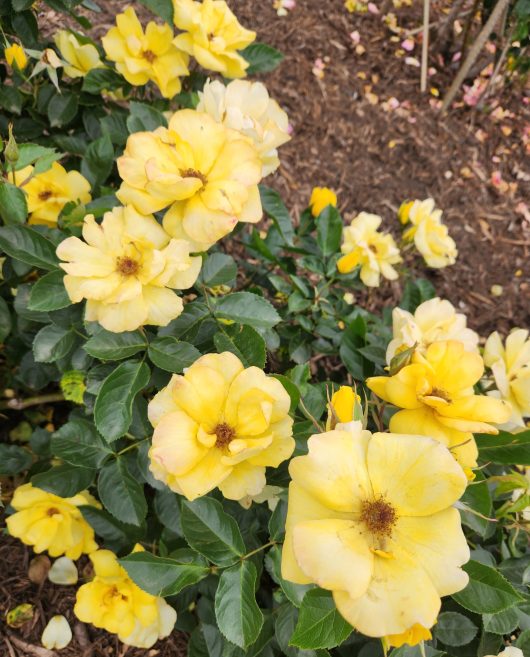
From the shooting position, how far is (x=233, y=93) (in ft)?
3.51

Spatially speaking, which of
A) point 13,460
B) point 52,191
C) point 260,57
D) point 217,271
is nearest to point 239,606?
point 217,271

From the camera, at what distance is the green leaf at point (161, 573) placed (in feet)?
3.38

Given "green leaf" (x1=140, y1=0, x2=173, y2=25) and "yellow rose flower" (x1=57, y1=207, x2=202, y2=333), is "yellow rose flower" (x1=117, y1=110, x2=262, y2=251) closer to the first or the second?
"yellow rose flower" (x1=57, y1=207, x2=202, y2=333)

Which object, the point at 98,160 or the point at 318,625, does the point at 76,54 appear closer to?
the point at 98,160

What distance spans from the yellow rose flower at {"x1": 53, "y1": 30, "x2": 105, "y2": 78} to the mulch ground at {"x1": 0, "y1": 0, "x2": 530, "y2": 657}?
4.18ft

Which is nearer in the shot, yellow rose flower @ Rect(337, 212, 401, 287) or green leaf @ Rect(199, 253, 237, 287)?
green leaf @ Rect(199, 253, 237, 287)

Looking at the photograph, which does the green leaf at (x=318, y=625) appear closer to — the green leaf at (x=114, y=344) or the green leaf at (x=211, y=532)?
the green leaf at (x=211, y=532)

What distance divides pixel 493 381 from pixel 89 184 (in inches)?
42.2

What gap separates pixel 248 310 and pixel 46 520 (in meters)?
0.76

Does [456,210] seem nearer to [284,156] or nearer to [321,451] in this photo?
[284,156]

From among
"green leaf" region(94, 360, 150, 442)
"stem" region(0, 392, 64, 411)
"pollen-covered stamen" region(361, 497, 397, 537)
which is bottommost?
"stem" region(0, 392, 64, 411)

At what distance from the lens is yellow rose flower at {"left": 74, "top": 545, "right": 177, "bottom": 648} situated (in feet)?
4.28

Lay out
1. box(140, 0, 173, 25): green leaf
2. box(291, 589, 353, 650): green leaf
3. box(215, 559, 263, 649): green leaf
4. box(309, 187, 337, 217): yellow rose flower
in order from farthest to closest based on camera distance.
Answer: box(309, 187, 337, 217): yellow rose flower
box(140, 0, 173, 25): green leaf
box(215, 559, 263, 649): green leaf
box(291, 589, 353, 650): green leaf

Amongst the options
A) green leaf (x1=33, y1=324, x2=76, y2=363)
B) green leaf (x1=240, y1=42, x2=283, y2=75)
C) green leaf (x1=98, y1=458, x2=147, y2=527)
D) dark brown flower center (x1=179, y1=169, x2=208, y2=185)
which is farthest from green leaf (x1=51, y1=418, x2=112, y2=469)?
green leaf (x1=240, y1=42, x2=283, y2=75)
